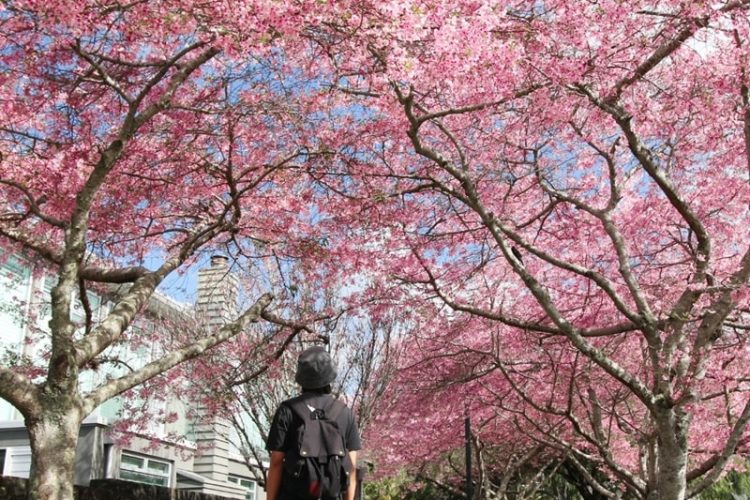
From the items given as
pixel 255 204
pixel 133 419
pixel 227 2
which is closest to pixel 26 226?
pixel 255 204

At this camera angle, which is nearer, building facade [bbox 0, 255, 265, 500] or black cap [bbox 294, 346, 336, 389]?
black cap [bbox 294, 346, 336, 389]

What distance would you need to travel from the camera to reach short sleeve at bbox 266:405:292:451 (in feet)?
13.0

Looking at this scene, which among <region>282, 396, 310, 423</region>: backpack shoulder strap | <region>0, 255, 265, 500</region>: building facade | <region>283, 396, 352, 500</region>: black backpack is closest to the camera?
<region>283, 396, 352, 500</region>: black backpack

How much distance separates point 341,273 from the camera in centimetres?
1196

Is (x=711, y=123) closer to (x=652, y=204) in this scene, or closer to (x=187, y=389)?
(x=652, y=204)

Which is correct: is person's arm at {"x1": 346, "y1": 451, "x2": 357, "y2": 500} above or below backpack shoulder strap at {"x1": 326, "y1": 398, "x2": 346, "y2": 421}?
below

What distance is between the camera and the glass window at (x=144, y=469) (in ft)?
51.6

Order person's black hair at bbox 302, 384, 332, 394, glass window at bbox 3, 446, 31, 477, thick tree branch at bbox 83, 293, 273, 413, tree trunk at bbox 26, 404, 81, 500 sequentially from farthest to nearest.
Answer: glass window at bbox 3, 446, 31, 477 → thick tree branch at bbox 83, 293, 273, 413 → tree trunk at bbox 26, 404, 81, 500 → person's black hair at bbox 302, 384, 332, 394

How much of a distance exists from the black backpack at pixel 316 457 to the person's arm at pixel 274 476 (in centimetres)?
3

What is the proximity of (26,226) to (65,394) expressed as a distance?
183 inches

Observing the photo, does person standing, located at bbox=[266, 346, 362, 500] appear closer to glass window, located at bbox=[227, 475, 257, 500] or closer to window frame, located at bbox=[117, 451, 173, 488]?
window frame, located at bbox=[117, 451, 173, 488]

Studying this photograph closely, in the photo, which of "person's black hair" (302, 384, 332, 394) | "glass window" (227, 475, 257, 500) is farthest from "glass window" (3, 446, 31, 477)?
"person's black hair" (302, 384, 332, 394)

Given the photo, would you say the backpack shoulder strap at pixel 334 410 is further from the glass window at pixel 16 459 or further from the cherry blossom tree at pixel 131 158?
the glass window at pixel 16 459

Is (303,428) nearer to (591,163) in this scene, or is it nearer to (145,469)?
(591,163)
